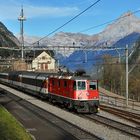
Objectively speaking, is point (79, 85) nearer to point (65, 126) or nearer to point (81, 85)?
point (81, 85)

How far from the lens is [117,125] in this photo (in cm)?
2909

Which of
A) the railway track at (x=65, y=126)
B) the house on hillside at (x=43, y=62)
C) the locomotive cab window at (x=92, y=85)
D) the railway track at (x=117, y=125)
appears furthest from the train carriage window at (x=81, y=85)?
the house on hillside at (x=43, y=62)

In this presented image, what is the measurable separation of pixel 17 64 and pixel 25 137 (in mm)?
110095

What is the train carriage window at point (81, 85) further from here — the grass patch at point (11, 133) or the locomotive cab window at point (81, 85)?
the grass patch at point (11, 133)

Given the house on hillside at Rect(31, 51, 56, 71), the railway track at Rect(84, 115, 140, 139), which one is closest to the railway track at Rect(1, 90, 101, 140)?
the railway track at Rect(84, 115, 140, 139)

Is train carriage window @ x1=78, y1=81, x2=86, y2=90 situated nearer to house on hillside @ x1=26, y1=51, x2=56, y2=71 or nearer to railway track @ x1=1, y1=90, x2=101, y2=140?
railway track @ x1=1, y1=90, x2=101, y2=140

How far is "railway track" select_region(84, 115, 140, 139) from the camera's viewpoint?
25597mm

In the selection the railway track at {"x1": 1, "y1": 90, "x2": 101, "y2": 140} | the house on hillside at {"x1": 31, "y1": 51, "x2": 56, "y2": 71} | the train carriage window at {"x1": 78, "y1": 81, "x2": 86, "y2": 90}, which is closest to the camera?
the railway track at {"x1": 1, "y1": 90, "x2": 101, "y2": 140}

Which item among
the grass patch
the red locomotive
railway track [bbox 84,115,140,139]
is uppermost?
the red locomotive

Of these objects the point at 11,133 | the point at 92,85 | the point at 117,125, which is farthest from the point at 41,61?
the point at 11,133

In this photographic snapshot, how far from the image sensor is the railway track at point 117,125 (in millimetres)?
25597

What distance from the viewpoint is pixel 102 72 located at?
5103 inches

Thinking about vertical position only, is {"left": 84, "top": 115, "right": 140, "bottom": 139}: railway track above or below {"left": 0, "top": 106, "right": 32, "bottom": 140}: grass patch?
below

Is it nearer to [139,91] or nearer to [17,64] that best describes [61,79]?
[139,91]
